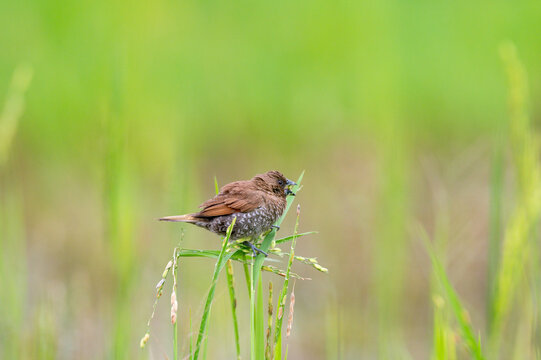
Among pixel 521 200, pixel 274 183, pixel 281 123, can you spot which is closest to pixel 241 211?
pixel 274 183

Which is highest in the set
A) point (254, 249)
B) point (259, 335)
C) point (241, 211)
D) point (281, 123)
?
point (281, 123)

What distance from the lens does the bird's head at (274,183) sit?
107 inches

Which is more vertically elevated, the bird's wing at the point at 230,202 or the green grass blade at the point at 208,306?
the bird's wing at the point at 230,202

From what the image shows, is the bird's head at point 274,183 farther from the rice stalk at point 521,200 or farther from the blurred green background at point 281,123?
the blurred green background at point 281,123

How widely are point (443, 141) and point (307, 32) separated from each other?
1775 millimetres

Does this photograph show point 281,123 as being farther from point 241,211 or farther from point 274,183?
point 241,211

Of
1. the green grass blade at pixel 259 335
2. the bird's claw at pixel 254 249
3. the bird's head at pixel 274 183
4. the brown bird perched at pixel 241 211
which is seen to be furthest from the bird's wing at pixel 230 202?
the green grass blade at pixel 259 335

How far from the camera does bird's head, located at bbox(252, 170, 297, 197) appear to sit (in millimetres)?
2711

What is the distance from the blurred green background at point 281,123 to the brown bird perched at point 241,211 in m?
3.15

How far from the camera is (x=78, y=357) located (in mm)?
5742

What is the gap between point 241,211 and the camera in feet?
8.20

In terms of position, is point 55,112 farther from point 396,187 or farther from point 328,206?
point 396,187

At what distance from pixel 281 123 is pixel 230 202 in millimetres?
5092

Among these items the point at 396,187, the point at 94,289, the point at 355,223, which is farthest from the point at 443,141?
the point at 396,187
